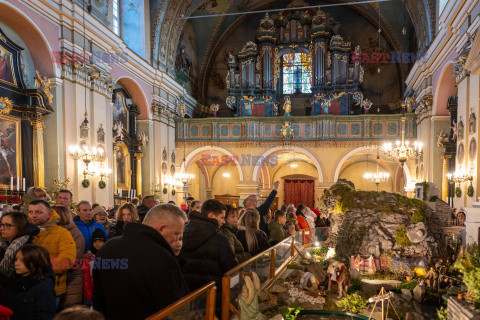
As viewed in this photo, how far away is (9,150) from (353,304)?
8.49 m

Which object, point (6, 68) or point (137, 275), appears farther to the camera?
point (6, 68)

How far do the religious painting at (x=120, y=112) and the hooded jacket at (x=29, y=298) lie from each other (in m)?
11.0

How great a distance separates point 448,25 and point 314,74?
8.24m

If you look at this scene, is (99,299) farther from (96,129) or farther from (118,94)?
(118,94)

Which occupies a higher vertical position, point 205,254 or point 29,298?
point 205,254

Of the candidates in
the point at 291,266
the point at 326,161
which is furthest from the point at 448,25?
the point at 291,266

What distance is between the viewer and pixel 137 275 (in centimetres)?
211

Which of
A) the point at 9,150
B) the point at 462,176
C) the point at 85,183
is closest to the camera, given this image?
the point at 9,150

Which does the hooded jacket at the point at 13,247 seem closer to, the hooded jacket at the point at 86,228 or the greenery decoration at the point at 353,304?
the hooded jacket at the point at 86,228

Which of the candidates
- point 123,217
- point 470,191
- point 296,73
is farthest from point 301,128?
point 123,217

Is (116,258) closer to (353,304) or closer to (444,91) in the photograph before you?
(353,304)

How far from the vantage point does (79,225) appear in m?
4.63

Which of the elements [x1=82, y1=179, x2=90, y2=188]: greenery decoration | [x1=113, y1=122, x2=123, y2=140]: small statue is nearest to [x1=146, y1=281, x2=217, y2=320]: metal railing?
[x1=82, y1=179, x2=90, y2=188]: greenery decoration

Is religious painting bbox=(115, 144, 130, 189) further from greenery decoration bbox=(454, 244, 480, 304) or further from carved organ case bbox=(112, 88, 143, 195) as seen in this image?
greenery decoration bbox=(454, 244, 480, 304)
